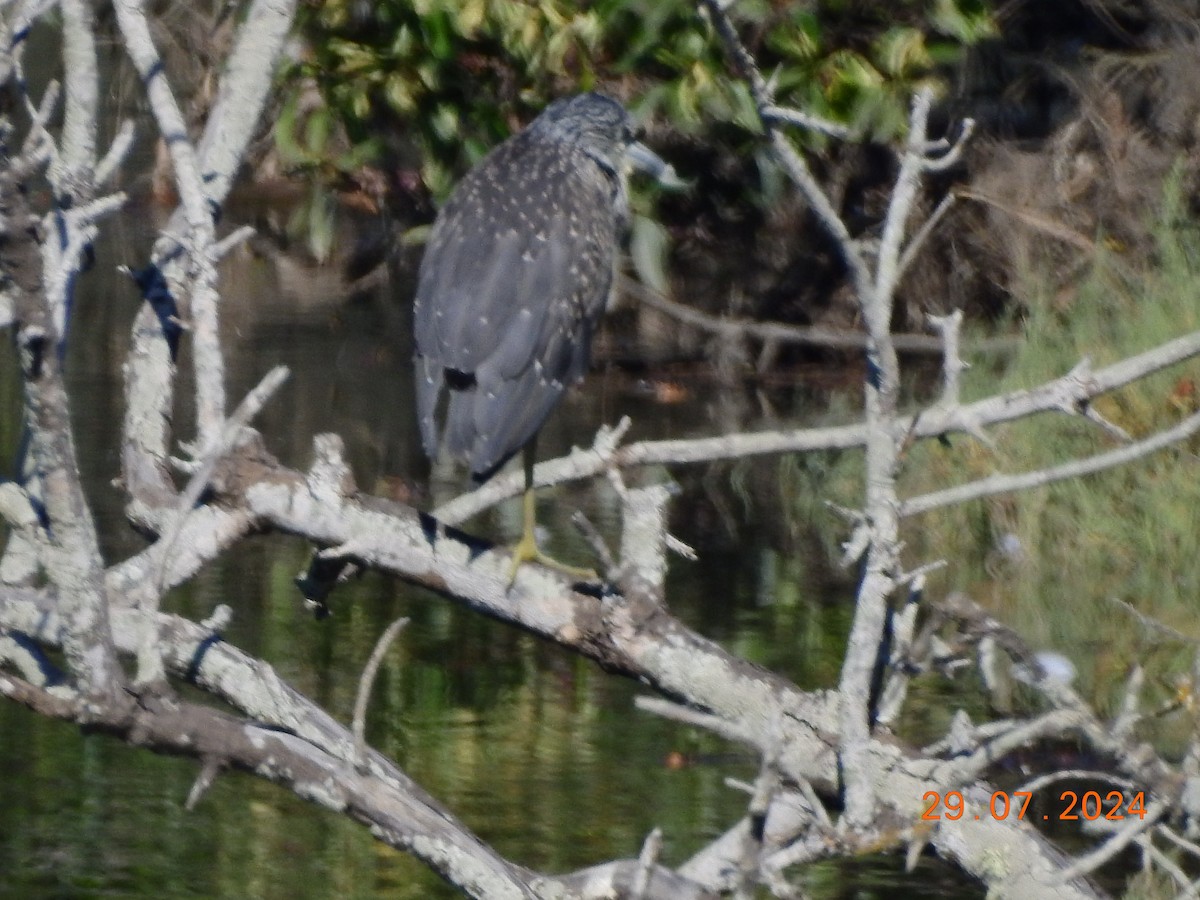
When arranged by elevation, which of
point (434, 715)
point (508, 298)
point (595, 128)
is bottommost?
point (434, 715)

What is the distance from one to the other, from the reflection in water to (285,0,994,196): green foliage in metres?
1.54

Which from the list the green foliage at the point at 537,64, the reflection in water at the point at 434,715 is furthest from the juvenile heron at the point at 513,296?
the green foliage at the point at 537,64

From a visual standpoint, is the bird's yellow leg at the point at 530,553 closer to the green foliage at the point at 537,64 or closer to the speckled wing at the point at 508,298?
the speckled wing at the point at 508,298

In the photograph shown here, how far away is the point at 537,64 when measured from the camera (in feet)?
23.3

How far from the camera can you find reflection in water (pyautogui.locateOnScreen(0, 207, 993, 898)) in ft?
16.6

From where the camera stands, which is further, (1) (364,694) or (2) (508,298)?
(2) (508,298)

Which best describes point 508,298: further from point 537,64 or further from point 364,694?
point 537,64

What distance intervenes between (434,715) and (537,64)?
2.30 metres

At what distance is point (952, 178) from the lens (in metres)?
9.83

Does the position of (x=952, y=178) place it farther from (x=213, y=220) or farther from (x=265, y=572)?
(x=213, y=220)

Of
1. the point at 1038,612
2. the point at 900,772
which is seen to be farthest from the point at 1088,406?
the point at 1038,612

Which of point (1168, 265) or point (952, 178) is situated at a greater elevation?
point (952, 178)

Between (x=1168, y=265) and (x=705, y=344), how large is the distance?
344 centimetres

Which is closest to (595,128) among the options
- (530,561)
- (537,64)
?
(530,561)
